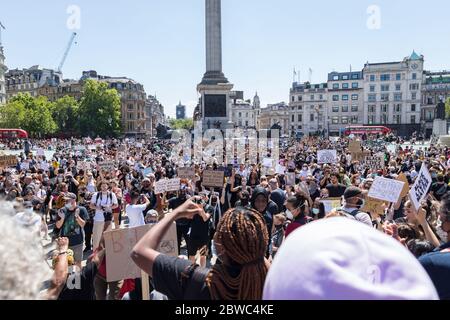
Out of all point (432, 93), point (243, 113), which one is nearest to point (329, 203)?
point (432, 93)

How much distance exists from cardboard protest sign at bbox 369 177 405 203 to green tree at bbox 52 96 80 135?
310ft

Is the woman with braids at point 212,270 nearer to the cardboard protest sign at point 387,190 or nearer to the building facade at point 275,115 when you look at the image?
the cardboard protest sign at point 387,190

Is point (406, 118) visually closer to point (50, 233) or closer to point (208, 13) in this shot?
point (208, 13)

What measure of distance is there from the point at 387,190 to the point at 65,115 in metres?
97.1

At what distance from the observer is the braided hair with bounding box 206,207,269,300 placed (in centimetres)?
226

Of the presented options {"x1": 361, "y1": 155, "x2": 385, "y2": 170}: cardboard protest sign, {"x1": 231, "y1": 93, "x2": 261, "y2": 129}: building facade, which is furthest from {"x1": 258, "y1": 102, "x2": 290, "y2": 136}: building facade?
{"x1": 361, "y1": 155, "x2": 385, "y2": 170}: cardboard protest sign

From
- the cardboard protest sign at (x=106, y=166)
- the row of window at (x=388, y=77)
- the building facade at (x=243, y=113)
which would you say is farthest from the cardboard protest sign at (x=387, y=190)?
the building facade at (x=243, y=113)

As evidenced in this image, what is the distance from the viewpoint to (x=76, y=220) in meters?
8.11

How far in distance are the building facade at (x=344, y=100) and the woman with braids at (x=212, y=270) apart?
10473 cm

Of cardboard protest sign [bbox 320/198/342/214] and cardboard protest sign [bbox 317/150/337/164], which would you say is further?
cardboard protest sign [bbox 317/150/337/164]

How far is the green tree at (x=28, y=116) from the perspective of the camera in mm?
77688

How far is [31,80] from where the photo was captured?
12162 centimetres

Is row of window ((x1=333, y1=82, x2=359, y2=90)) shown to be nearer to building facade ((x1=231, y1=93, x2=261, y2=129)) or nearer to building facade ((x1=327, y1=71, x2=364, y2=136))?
building facade ((x1=327, y1=71, x2=364, y2=136))

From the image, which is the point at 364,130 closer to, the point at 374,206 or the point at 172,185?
the point at 172,185
